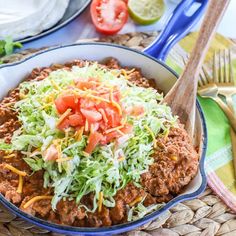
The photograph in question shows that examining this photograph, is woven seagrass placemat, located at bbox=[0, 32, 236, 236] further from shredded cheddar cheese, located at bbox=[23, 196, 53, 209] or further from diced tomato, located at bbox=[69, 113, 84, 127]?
diced tomato, located at bbox=[69, 113, 84, 127]

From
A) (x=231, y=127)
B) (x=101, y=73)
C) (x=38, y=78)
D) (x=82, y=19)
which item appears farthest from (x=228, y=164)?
(x=82, y=19)

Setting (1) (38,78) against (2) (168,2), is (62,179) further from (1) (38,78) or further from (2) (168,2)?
(2) (168,2)

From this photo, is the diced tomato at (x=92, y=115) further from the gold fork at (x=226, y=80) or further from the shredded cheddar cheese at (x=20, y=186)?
Result: the gold fork at (x=226, y=80)

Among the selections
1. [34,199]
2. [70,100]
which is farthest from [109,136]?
[34,199]

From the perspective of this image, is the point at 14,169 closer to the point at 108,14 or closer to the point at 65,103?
the point at 65,103

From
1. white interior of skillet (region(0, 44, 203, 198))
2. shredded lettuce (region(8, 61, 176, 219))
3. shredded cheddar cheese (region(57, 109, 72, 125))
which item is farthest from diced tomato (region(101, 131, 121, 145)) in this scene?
white interior of skillet (region(0, 44, 203, 198))

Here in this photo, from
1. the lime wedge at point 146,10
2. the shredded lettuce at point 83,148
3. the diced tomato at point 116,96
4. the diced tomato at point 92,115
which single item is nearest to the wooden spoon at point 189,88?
the shredded lettuce at point 83,148
